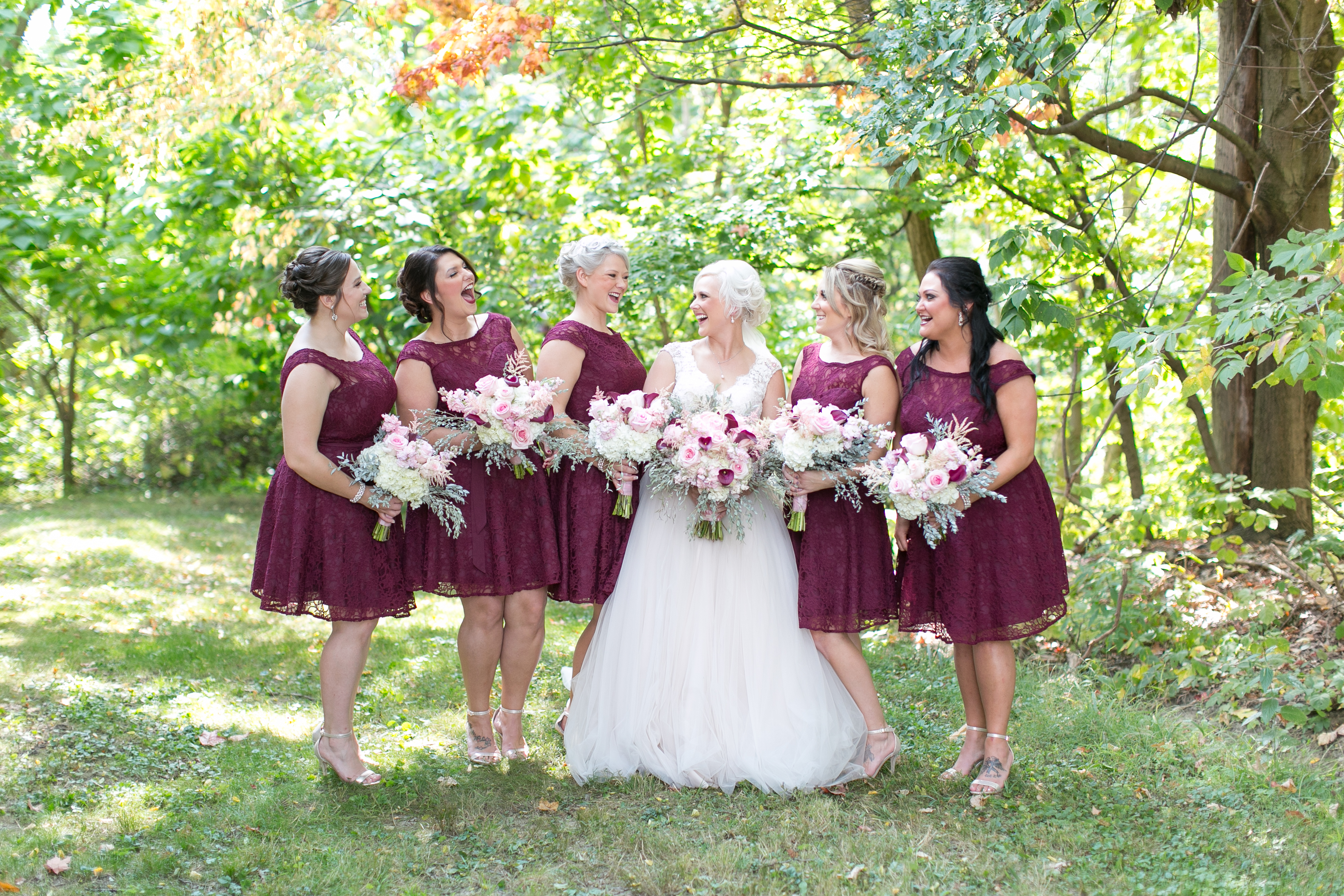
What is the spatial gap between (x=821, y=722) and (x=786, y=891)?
0.97m

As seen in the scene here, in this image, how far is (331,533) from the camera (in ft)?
13.0

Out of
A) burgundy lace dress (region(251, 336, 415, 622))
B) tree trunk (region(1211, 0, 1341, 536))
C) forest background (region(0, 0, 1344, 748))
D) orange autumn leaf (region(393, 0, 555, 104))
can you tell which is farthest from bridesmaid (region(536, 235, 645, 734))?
tree trunk (region(1211, 0, 1341, 536))

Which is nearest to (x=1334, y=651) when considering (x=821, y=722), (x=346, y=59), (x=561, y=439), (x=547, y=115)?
(x=821, y=722)

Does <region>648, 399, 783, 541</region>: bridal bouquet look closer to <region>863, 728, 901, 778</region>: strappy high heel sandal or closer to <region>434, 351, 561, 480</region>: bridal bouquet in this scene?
<region>434, 351, 561, 480</region>: bridal bouquet

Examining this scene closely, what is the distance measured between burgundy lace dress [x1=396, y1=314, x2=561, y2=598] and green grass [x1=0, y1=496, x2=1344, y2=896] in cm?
79

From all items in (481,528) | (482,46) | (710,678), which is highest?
(482,46)

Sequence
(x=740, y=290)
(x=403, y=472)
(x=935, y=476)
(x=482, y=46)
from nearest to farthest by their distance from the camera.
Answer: (x=935, y=476) < (x=403, y=472) < (x=740, y=290) < (x=482, y=46)

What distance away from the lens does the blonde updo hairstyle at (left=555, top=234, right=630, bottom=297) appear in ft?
14.2

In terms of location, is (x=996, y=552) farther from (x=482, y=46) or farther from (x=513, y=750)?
(x=482, y=46)

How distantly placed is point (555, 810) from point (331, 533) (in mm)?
1342

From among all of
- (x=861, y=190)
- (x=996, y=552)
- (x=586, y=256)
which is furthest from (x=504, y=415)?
(x=861, y=190)

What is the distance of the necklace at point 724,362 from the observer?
4.36 metres

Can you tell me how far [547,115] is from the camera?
8.30 metres

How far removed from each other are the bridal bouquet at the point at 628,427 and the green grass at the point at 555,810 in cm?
129
